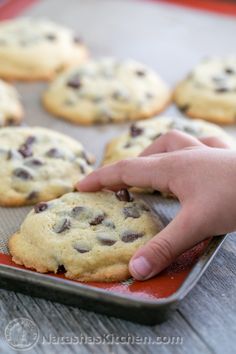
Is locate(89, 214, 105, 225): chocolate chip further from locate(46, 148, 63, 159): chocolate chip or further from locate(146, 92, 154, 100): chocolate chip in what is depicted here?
locate(146, 92, 154, 100): chocolate chip

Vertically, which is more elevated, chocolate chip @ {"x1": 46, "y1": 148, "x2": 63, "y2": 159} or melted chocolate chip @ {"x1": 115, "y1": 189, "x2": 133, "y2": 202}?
melted chocolate chip @ {"x1": 115, "y1": 189, "x2": 133, "y2": 202}

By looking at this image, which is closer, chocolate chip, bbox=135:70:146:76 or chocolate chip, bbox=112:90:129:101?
chocolate chip, bbox=112:90:129:101

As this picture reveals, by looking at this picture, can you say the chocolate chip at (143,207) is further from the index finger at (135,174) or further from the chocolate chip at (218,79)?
the chocolate chip at (218,79)

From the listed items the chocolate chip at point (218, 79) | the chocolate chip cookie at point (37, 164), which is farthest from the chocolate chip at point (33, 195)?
the chocolate chip at point (218, 79)

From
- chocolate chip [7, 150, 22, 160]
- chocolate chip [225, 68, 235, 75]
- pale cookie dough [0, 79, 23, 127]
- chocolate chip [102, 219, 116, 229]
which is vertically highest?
chocolate chip [225, 68, 235, 75]

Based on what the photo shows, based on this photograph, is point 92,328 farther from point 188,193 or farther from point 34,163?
point 34,163

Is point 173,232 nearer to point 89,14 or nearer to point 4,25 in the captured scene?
point 4,25

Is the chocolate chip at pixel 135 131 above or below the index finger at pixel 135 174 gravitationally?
below

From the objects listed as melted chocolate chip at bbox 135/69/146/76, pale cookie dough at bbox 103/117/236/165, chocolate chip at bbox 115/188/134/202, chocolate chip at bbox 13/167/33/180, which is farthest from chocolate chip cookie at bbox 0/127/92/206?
melted chocolate chip at bbox 135/69/146/76
